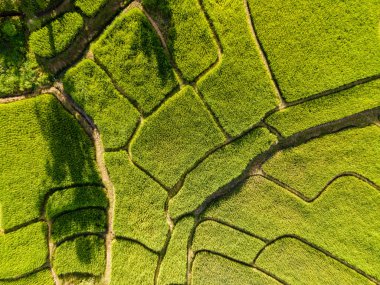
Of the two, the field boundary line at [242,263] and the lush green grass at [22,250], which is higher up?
the lush green grass at [22,250]

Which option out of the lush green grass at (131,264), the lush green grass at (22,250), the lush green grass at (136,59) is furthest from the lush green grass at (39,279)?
the lush green grass at (136,59)

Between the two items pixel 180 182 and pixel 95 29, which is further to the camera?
pixel 180 182

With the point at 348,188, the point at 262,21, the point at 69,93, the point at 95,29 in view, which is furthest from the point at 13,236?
the point at 348,188

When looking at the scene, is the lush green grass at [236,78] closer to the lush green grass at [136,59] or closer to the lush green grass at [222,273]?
the lush green grass at [136,59]

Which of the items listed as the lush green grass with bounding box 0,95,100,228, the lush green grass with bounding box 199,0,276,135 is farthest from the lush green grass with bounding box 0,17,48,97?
the lush green grass with bounding box 199,0,276,135

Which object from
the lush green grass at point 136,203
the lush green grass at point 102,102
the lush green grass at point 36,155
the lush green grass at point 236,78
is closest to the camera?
the lush green grass at point 236,78

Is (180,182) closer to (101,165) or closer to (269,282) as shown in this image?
(101,165)

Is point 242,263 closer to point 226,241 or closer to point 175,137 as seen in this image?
point 226,241
